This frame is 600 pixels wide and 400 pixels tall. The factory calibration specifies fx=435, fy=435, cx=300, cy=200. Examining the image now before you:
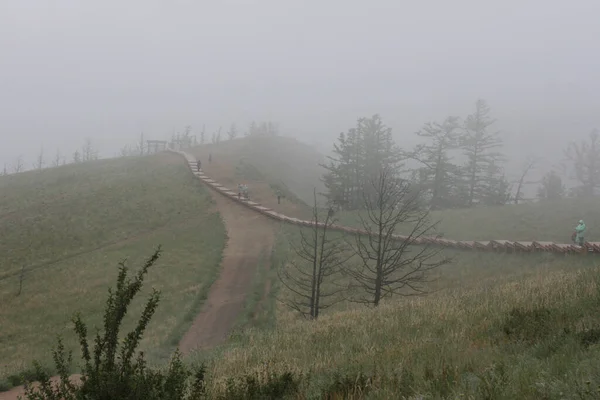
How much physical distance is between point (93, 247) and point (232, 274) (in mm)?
12317

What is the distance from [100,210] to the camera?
34.8 metres

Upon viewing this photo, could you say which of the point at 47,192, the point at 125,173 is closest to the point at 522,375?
the point at 47,192

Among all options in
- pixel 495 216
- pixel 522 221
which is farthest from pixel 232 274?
pixel 495 216

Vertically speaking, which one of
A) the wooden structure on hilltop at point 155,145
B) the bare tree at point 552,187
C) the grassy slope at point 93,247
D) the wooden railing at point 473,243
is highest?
the wooden structure on hilltop at point 155,145

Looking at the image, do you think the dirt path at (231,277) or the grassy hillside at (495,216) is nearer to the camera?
the dirt path at (231,277)

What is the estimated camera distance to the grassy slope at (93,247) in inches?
679

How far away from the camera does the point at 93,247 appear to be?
28016mm

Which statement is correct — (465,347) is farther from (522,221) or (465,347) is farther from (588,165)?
(588,165)

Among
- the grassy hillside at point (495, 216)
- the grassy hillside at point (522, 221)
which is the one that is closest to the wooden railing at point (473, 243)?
the grassy hillside at point (522, 221)

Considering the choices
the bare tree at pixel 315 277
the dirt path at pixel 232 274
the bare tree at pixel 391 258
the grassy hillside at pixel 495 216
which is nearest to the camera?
the bare tree at pixel 391 258

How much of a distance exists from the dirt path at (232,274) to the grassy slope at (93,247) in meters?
0.52

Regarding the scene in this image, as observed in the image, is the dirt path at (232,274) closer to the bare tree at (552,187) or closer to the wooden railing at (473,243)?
the wooden railing at (473,243)

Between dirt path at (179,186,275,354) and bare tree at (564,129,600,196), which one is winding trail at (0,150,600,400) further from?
bare tree at (564,129,600,196)

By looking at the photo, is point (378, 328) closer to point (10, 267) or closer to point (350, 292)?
point (350, 292)
